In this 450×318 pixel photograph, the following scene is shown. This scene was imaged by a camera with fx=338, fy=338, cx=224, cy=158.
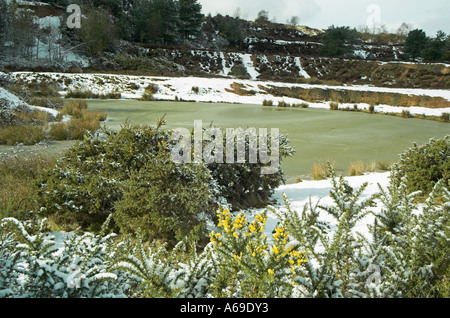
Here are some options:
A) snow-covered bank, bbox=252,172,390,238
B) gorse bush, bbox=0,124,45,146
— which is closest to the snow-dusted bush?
snow-covered bank, bbox=252,172,390,238

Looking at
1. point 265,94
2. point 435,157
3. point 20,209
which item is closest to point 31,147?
point 20,209

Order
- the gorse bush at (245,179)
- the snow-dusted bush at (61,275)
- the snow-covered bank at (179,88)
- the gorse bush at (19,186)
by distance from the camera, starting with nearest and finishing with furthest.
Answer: the snow-dusted bush at (61,275)
the gorse bush at (19,186)
the gorse bush at (245,179)
the snow-covered bank at (179,88)

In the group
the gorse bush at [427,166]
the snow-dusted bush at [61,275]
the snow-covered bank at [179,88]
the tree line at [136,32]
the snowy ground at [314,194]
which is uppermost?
the tree line at [136,32]

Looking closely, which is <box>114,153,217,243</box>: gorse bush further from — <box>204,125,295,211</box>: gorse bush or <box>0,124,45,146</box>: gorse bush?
<box>0,124,45,146</box>: gorse bush

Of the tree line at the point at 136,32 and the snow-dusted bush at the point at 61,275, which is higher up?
the tree line at the point at 136,32

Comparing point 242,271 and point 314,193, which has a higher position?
point 242,271

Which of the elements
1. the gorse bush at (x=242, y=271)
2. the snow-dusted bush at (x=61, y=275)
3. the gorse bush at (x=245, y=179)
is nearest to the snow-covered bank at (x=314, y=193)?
the gorse bush at (x=245, y=179)

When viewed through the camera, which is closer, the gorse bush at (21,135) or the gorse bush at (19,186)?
the gorse bush at (19,186)

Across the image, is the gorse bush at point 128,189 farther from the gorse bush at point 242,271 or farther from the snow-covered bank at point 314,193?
the gorse bush at point 242,271

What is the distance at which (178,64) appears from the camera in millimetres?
43375

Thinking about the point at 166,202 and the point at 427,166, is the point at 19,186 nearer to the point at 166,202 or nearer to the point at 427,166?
the point at 166,202

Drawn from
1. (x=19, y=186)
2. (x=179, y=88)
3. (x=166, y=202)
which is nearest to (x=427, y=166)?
(x=166, y=202)

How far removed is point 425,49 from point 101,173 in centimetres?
5765
